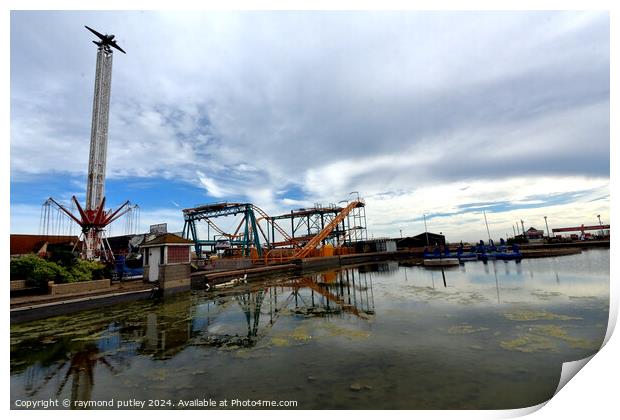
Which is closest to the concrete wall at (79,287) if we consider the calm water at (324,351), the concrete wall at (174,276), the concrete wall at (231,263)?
the calm water at (324,351)

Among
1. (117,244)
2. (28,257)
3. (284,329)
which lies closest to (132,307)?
(28,257)

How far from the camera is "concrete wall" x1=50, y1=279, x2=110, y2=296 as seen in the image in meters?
15.6

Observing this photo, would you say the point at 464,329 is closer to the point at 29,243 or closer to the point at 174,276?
the point at 174,276

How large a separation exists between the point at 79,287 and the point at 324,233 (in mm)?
40902

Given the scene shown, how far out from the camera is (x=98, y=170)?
35.3m

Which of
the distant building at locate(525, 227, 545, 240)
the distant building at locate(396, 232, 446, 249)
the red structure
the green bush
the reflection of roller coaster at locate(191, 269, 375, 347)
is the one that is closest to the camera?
the reflection of roller coaster at locate(191, 269, 375, 347)

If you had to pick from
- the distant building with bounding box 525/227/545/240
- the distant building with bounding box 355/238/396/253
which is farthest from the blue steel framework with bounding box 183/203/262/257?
the distant building with bounding box 525/227/545/240

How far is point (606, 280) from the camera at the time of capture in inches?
834

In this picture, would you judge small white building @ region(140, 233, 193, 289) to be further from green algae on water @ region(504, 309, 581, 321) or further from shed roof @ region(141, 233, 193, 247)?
green algae on water @ region(504, 309, 581, 321)

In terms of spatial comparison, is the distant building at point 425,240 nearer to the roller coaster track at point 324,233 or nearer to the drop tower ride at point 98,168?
the roller coaster track at point 324,233

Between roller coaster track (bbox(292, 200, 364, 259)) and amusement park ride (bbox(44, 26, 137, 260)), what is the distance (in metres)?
28.0

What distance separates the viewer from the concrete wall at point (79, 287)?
15570 mm

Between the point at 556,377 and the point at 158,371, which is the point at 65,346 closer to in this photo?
the point at 158,371

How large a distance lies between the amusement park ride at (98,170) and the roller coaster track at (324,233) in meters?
28.0
